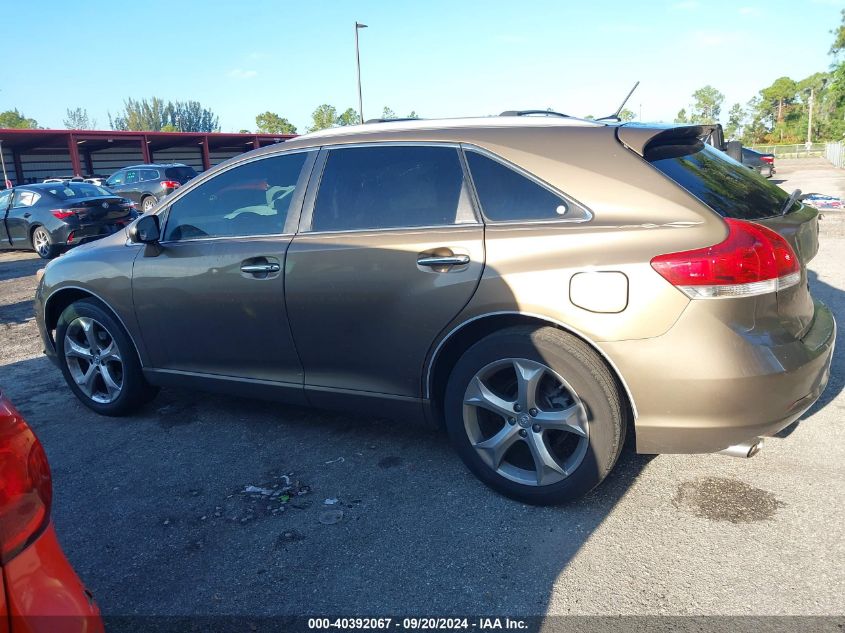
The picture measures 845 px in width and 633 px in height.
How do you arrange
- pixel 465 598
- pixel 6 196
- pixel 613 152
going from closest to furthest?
1. pixel 465 598
2. pixel 613 152
3. pixel 6 196

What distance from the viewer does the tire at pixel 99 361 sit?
4.26 meters

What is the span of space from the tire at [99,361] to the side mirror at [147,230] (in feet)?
2.10

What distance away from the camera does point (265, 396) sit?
380 centimetres

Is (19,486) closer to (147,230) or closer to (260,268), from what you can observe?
(260,268)

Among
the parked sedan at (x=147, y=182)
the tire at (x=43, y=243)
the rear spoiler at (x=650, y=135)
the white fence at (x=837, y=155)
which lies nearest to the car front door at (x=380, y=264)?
the rear spoiler at (x=650, y=135)

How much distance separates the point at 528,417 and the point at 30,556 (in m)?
2.03

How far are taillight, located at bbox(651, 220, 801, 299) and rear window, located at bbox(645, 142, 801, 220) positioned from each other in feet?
0.61

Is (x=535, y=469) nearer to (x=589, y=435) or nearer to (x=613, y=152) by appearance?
(x=589, y=435)

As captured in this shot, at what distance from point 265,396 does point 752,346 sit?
2551 millimetres

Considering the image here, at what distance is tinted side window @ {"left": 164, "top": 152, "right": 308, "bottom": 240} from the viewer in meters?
3.69

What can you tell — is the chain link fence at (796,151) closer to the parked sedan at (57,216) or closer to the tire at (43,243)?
the parked sedan at (57,216)

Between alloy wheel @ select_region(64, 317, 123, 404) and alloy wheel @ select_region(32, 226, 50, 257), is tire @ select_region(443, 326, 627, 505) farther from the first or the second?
alloy wheel @ select_region(32, 226, 50, 257)

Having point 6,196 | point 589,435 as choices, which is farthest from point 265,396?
point 6,196

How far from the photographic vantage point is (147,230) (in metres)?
3.95
